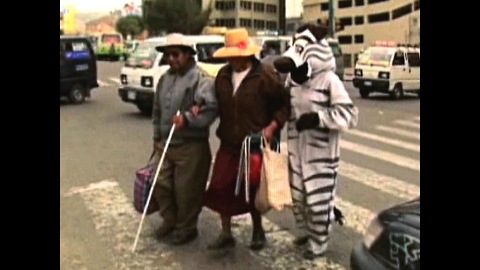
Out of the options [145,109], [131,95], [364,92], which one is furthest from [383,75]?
[131,95]

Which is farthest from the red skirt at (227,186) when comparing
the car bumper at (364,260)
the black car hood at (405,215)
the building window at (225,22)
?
the building window at (225,22)

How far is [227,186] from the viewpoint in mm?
5641

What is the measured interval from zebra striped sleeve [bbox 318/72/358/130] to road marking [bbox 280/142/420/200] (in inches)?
92.3

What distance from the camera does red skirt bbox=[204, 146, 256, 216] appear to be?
18.4 ft

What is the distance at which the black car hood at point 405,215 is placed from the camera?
3.52 metres

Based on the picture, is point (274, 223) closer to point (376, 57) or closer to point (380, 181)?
point (380, 181)

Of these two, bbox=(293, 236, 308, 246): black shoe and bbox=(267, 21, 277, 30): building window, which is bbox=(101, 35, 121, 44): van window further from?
bbox=(293, 236, 308, 246): black shoe

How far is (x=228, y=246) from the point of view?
5.84 meters

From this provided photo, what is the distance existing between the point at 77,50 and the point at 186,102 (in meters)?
14.7

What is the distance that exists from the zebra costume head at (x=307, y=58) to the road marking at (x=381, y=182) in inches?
110
